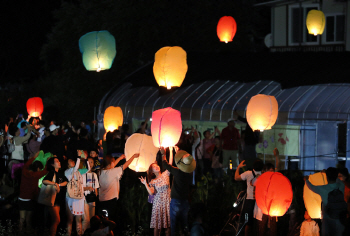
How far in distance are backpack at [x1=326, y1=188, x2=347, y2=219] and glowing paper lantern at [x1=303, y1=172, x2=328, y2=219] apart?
1.15ft

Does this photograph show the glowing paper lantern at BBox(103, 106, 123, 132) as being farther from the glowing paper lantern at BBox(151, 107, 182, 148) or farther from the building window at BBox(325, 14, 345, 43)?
the building window at BBox(325, 14, 345, 43)

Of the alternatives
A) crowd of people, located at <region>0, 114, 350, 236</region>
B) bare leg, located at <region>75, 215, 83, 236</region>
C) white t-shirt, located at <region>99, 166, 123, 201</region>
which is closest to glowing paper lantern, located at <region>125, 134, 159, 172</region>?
crowd of people, located at <region>0, 114, 350, 236</region>

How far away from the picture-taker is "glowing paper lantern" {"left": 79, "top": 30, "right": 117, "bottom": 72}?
40.5ft

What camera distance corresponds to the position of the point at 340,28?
21.9m

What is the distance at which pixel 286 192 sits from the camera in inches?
297

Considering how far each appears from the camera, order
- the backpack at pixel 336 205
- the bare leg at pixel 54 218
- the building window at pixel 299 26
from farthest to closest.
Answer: the building window at pixel 299 26, the bare leg at pixel 54 218, the backpack at pixel 336 205

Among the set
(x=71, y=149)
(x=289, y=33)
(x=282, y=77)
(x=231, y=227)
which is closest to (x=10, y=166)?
(x=71, y=149)

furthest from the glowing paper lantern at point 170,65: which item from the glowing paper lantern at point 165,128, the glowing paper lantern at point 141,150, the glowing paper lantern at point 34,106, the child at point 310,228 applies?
the glowing paper lantern at point 34,106

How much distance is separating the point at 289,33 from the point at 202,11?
5793 mm

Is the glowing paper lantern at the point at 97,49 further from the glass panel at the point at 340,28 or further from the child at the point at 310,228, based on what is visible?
the glass panel at the point at 340,28

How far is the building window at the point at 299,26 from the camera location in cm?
2280

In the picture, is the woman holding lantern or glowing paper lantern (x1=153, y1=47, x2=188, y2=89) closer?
the woman holding lantern

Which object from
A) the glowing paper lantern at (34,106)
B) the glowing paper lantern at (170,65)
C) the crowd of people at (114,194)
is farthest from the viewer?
the glowing paper lantern at (34,106)

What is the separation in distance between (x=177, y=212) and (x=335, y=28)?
1574 cm
